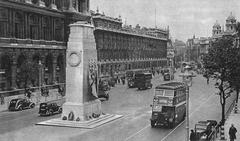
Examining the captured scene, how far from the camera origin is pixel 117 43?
100438 millimetres

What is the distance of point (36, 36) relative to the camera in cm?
6050

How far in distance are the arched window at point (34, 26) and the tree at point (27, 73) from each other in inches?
263

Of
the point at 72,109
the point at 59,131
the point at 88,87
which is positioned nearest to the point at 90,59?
the point at 88,87

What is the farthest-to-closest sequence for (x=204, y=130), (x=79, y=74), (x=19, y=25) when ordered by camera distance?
(x=19, y=25)
(x=79, y=74)
(x=204, y=130)

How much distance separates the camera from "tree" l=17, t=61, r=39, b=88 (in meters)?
52.0

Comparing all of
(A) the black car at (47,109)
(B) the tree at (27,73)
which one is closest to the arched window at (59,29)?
(B) the tree at (27,73)

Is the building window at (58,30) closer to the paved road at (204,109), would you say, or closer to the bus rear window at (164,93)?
the paved road at (204,109)

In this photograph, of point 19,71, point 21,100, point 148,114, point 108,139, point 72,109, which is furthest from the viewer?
point 19,71

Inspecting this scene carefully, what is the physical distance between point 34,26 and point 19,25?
14.0 ft

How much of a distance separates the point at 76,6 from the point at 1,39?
79.6ft

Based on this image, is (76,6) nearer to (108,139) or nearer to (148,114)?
(148,114)

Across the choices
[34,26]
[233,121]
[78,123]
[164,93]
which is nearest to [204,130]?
[164,93]

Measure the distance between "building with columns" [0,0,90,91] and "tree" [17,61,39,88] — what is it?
696mm

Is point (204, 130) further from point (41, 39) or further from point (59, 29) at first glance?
point (59, 29)
